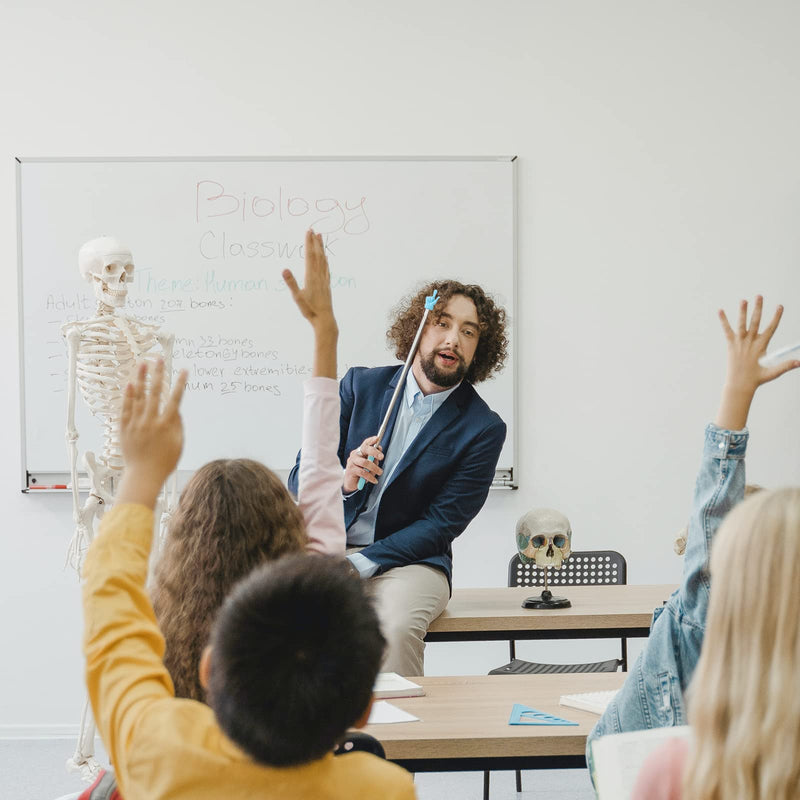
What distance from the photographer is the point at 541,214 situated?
4.07 metres

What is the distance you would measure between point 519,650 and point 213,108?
99.2 inches

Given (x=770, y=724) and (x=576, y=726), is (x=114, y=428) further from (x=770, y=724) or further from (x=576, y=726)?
(x=770, y=724)

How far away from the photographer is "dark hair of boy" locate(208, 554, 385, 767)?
0.90 meters

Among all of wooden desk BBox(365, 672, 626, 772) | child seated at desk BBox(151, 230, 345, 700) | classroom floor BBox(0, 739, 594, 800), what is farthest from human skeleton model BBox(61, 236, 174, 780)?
child seated at desk BBox(151, 230, 345, 700)

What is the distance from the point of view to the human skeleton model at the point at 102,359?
3.00m

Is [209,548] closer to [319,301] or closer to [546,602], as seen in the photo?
[319,301]

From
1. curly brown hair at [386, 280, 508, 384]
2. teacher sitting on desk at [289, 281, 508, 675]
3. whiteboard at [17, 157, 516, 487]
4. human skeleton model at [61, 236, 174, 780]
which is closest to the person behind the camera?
teacher sitting on desk at [289, 281, 508, 675]

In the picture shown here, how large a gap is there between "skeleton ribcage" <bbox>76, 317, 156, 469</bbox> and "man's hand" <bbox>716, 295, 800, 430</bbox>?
6.85 ft

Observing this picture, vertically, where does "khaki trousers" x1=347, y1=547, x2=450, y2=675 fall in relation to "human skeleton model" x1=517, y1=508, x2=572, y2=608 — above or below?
below

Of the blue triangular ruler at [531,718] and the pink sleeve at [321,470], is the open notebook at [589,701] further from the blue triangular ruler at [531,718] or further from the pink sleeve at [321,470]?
the pink sleeve at [321,470]

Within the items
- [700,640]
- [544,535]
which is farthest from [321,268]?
[544,535]

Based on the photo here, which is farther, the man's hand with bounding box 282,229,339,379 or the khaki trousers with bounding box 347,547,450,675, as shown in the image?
the khaki trousers with bounding box 347,547,450,675

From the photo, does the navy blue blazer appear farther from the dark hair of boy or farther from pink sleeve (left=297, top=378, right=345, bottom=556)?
the dark hair of boy

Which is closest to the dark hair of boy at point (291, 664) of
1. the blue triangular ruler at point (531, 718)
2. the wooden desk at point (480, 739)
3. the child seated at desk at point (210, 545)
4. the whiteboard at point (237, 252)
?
the child seated at desk at point (210, 545)
